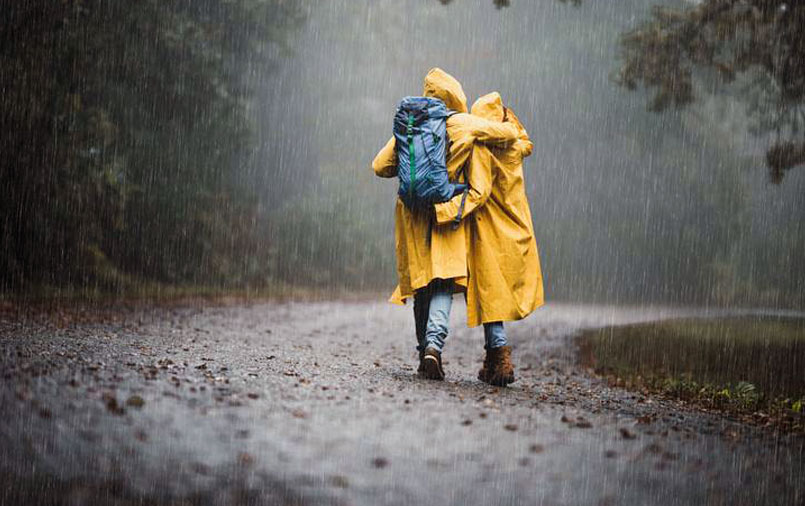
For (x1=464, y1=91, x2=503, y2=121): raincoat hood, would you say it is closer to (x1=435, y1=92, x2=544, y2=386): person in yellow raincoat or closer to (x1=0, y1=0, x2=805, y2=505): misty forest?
(x1=435, y1=92, x2=544, y2=386): person in yellow raincoat

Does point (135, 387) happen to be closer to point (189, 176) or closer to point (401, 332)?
point (401, 332)

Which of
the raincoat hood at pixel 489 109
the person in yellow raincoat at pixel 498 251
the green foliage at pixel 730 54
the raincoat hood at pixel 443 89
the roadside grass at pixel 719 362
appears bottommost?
the roadside grass at pixel 719 362

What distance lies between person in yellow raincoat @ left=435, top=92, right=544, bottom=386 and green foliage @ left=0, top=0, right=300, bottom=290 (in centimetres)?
919

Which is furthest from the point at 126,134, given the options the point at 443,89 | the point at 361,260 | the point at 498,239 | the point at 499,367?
the point at 361,260

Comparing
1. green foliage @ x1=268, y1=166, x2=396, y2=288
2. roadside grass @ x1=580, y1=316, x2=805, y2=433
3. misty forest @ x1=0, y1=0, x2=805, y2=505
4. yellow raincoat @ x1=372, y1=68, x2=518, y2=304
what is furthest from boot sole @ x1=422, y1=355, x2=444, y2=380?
green foliage @ x1=268, y1=166, x2=396, y2=288

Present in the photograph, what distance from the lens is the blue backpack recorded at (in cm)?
556

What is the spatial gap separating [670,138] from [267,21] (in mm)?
14507

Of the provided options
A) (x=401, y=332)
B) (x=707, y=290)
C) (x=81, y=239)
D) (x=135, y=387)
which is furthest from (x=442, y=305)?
(x=707, y=290)

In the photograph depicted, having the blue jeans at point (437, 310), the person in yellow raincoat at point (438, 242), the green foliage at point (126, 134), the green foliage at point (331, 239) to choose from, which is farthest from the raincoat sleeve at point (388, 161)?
the green foliage at point (331, 239)

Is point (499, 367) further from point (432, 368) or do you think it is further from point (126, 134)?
point (126, 134)

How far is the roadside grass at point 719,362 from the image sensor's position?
6.54m

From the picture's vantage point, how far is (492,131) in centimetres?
581

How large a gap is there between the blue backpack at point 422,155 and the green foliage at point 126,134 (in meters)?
8.82

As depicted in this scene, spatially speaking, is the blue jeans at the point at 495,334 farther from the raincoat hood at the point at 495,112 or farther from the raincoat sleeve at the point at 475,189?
the raincoat hood at the point at 495,112
